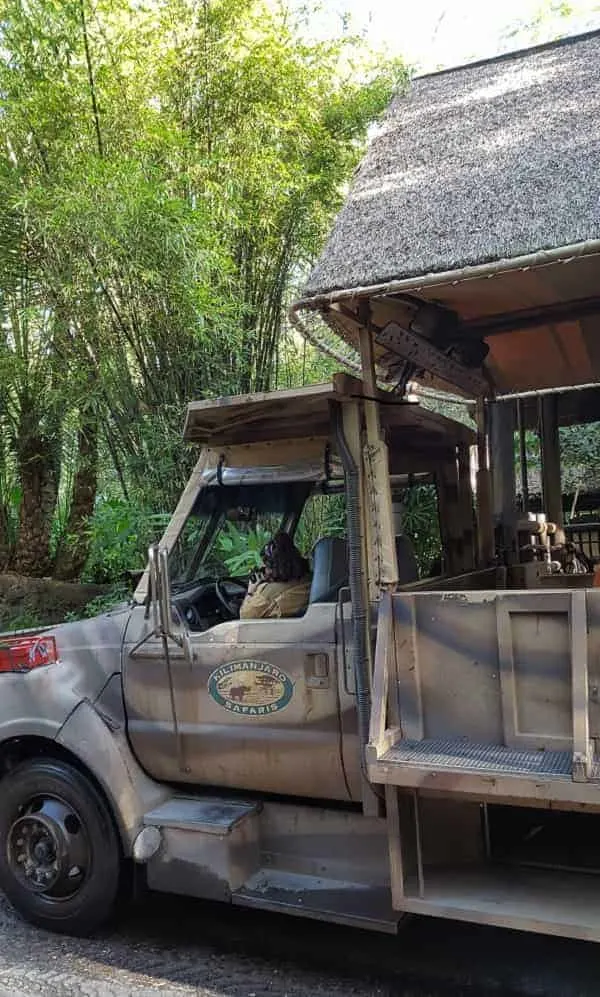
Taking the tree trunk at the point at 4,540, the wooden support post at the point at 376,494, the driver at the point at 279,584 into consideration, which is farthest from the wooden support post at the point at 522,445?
the tree trunk at the point at 4,540

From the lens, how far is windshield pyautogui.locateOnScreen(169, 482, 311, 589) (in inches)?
157

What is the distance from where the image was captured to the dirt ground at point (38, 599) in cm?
949

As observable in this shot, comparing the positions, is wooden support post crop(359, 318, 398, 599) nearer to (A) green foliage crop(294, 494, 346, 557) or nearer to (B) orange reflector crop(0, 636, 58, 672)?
(A) green foliage crop(294, 494, 346, 557)

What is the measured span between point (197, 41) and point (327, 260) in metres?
5.22

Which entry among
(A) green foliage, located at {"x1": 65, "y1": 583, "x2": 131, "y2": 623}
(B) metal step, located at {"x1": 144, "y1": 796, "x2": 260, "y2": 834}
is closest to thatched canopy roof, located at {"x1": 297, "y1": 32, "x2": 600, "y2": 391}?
(B) metal step, located at {"x1": 144, "y1": 796, "x2": 260, "y2": 834}

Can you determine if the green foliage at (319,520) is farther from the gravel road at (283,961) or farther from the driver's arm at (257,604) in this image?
the gravel road at (283,961)

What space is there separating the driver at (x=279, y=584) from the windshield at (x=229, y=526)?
15 centimetres

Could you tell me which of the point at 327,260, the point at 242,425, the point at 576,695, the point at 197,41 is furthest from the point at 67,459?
the point at 576,695

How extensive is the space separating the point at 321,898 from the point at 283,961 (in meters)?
0.48

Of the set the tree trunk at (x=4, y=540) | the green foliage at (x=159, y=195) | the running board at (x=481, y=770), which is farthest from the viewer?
the tree trunk at (x=4, y=540)

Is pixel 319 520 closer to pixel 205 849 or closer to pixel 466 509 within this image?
pixel 466 509

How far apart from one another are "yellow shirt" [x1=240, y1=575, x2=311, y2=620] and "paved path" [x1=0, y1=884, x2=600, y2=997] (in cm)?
143

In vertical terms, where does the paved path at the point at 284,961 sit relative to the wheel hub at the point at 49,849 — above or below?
below

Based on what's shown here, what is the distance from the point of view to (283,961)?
11.5 ft
